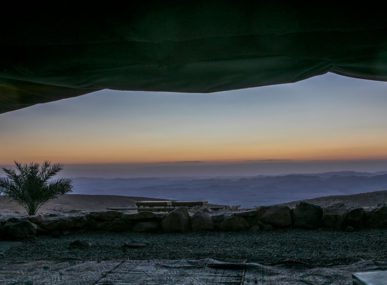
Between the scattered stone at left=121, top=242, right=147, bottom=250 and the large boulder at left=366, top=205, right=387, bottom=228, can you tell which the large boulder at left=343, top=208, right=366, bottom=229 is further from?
the scattered stone at left=121, top=242, right=147, bottom=250

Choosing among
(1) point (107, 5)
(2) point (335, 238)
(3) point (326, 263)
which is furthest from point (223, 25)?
(2) point (335, 238)

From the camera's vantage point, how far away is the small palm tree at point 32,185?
855cm

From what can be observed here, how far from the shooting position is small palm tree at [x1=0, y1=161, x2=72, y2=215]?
28.0 feet

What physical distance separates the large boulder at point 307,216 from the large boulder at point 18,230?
3.83 meters

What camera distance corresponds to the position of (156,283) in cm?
339

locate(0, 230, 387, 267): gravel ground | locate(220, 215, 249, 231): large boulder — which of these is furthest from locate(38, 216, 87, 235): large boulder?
locate(220, 215, 249, 231): large boulder

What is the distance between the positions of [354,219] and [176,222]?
2.55 metres

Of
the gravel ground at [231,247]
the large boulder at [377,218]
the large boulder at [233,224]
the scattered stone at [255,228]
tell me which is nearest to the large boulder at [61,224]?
the gravel ground at [231,247]

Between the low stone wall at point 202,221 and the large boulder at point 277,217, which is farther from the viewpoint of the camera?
the large boulder at point 277,217

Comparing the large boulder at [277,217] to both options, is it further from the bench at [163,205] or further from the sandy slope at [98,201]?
the sandy slope at [98,201]

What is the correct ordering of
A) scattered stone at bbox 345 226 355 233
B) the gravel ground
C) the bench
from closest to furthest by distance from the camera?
the gravel ground → scattered stone at bbox 345 226 355 233 → the bench

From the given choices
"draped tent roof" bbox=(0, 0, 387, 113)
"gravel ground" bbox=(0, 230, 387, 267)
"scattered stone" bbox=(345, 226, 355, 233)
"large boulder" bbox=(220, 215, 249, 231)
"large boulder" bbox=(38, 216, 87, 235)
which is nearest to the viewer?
"draped tent roof" bbox=(0, 0, 387, 113)

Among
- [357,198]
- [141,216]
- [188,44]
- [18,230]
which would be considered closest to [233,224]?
[141,216]

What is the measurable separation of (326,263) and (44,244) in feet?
11.7
